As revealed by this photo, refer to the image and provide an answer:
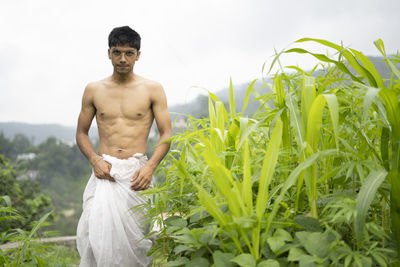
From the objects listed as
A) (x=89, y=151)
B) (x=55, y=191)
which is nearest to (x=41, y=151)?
(x=55, y=191)

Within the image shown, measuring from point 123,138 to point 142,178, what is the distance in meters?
0.30

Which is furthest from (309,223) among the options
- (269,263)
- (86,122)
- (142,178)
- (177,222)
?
(86,122)

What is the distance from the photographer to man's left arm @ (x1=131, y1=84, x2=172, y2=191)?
210 centimetres

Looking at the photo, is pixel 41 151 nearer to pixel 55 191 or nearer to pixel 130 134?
pixel 55 191

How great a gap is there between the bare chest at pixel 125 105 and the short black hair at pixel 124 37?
0.29 metres

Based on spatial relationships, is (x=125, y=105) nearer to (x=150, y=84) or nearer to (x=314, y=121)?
(x=150, y=84)

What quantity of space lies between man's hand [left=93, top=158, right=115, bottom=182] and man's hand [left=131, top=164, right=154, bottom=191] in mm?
136

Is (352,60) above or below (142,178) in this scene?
above

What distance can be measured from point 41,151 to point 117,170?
9.51 metres

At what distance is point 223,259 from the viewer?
0.99 m

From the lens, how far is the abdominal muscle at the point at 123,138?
88.6 inches

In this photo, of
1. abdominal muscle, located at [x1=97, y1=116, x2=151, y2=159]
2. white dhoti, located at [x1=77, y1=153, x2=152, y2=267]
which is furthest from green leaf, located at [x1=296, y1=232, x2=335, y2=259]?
abdominal muscle, located at [x1=97, y1=116, x2=151, y2=159]

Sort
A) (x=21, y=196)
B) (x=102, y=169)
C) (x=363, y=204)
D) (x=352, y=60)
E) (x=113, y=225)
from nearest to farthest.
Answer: (x=363, y=204)
(x=352, y=60)
(x=113, y=225)
(x=102, y=169)
(x=21, y=196)

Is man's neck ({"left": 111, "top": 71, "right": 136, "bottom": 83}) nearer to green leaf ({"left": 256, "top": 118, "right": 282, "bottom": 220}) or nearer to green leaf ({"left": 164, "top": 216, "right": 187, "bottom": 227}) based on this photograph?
green leaf ({"left": 164, "top": 216, "right": 187, "bottom": 227})
